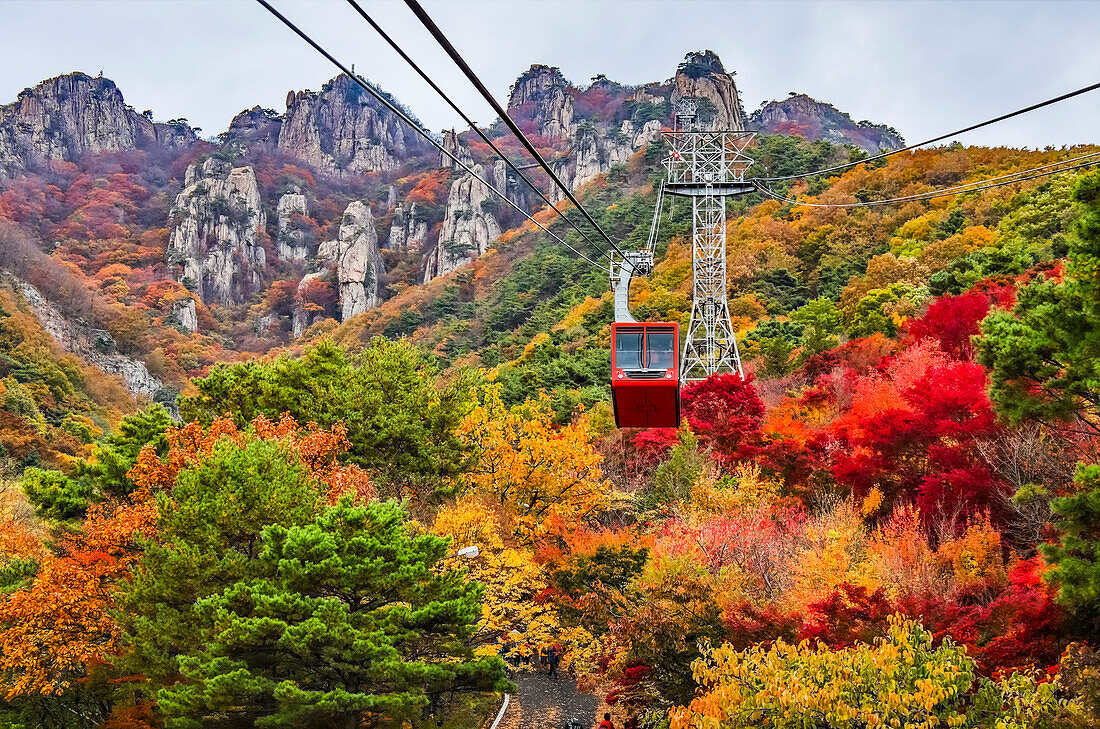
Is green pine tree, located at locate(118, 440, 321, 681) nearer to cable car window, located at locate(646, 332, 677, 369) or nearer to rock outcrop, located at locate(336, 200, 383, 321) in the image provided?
cable car window, located at locate(646, 332, 677, 369)

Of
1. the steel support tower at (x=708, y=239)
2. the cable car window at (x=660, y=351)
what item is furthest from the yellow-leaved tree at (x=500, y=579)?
the steel support tower at (x=708, y=239)

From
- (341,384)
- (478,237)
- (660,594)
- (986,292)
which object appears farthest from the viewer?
(478,237)

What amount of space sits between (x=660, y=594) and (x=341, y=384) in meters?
15.5

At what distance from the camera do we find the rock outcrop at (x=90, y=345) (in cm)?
6334

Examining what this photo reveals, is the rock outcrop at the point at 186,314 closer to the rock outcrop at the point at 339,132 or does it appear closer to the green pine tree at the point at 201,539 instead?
the rock outcrop at the point at 339,132

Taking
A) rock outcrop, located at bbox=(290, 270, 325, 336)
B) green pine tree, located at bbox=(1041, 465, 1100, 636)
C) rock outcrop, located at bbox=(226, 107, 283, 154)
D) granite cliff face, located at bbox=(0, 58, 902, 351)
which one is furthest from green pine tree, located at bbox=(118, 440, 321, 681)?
rock outcrop, located at bbox=(226, 107, 283, 154)

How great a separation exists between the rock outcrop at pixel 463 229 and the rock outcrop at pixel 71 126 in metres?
60.4

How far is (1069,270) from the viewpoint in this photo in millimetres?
11398

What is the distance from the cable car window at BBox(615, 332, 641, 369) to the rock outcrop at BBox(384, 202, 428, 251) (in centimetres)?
9862

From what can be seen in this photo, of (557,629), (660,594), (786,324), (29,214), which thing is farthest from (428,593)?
(29,214)

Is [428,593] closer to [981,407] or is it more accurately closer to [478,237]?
[981,407]

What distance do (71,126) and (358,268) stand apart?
61.2m

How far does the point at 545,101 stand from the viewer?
13900 centimetres

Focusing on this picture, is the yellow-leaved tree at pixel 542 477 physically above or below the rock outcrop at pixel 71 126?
below
